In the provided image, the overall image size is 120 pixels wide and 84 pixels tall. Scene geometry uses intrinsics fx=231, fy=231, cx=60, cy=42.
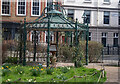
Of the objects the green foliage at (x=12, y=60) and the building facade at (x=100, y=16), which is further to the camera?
the building facade at (x=100, y=16)

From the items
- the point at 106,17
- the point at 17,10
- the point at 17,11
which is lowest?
the point at 106,17

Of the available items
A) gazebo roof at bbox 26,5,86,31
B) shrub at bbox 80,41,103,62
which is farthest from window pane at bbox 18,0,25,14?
gazebo roof at bbox 26,5,86,31

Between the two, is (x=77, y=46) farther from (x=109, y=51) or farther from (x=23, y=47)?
(x=109, y=51)

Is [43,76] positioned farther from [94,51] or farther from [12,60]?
[94,51]

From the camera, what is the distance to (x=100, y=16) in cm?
3303

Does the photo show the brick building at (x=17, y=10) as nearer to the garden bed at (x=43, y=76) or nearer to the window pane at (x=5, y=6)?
the window pane at (x=5, y=6)

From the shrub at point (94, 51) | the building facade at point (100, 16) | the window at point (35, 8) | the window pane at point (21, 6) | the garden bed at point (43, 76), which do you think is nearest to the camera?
the garden bed at point (43, 76)

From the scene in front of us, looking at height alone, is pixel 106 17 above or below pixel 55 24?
above

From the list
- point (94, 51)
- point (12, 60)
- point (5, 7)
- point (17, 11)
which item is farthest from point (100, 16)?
point (12, 60)

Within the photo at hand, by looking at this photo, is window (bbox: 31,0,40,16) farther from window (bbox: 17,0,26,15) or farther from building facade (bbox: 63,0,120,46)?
building facade (bbox: 63,0,120,46)

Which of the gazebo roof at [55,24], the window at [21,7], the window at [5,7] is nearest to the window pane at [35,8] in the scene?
the window at [21,7]

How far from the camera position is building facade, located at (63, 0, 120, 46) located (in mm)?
32469

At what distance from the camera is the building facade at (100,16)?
1278 inches

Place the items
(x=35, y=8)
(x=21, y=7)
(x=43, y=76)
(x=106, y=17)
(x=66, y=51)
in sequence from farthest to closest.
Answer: (x=106, y=17), (x=35, y=8), (x=21, y=7), (x=66, y=51), (x=43, y=76)
